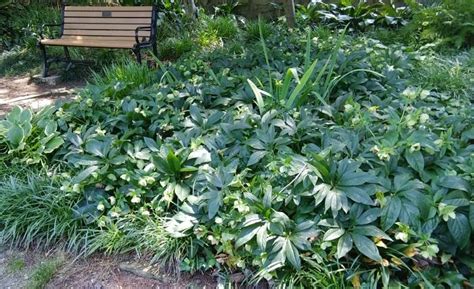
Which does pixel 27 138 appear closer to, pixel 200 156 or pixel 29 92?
pixel 200 156

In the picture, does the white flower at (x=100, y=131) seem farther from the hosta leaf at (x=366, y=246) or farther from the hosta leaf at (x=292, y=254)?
the hosta leaf at (x=366, y=246)

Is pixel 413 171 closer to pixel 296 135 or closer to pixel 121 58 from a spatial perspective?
pixel 296 135

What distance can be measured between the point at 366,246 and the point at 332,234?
0.15m

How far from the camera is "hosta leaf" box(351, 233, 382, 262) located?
176 cm

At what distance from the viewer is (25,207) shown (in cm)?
244

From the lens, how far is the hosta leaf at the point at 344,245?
70.6 inches

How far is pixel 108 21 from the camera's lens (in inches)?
228

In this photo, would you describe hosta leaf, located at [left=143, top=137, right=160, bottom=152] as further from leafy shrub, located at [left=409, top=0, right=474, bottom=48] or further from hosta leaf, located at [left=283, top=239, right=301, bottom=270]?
leafy shrub, located at [left=409, top=0, right=474, bottom=48]

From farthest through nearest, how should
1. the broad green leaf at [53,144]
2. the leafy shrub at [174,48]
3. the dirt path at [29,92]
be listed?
the leafy shrub at [174,48] < the dirt path at [29,92] < the broad green leaf at [53,144]

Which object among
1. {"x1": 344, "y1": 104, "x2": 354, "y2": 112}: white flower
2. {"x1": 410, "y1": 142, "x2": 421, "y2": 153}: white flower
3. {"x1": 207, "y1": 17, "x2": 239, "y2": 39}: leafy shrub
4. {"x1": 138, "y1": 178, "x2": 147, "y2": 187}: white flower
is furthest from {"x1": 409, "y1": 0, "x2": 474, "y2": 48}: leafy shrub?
{"x1": 138, "y1": 178, "x2": 147, "y2": 187}: white flower

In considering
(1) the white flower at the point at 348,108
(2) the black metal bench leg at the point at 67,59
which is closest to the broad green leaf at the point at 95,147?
(1) the white flower at the point at 348,108

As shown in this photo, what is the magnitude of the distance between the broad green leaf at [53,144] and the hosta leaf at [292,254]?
170cm

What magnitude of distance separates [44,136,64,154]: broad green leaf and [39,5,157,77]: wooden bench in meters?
2.51

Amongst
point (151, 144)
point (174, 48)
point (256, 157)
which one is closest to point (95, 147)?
point (151, 144)
